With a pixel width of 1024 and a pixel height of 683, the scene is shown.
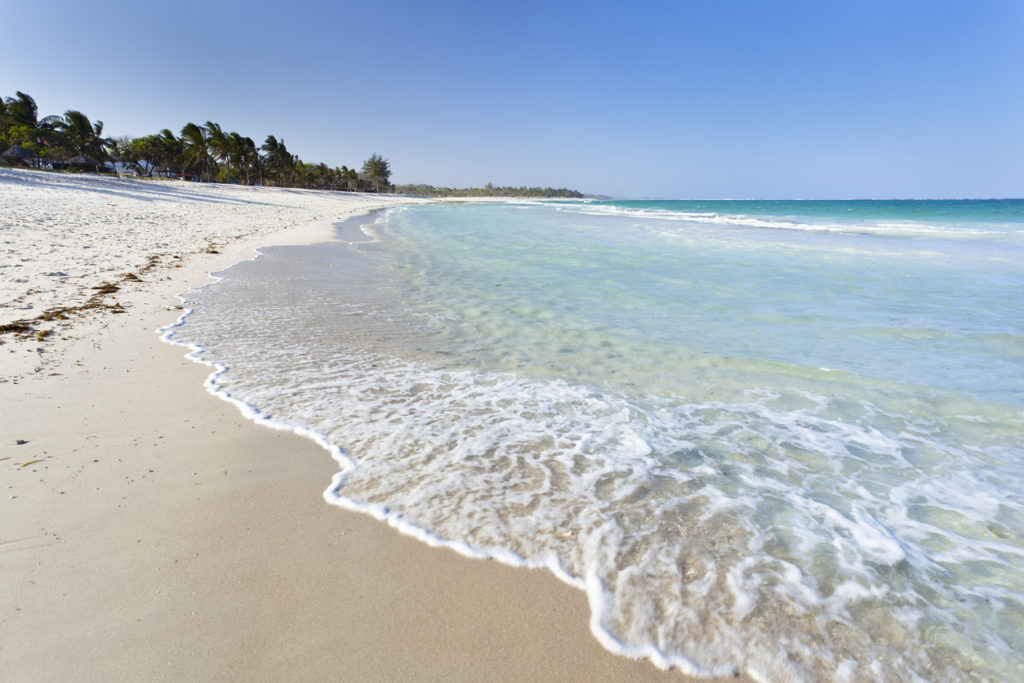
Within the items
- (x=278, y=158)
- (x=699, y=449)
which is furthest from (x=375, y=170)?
(x=699, y=449)

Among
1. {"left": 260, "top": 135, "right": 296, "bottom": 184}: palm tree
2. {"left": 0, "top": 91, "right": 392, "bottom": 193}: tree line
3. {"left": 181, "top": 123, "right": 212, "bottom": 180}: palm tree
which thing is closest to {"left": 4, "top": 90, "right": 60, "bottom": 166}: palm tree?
{"left": 0, "top": 91, "right": 392, "bottom": 193}: tree line

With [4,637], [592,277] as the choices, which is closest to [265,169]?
[592,277]

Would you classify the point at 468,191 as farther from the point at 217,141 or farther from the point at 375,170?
the point at 217,141

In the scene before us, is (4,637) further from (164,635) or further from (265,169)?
(265,169)

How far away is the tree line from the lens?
49969 millimetres

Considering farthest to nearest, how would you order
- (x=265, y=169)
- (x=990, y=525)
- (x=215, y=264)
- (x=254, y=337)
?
1. (x=265, y=169)
2. (x=215, y=264)
3. (x=254, y=337)
4. (x=990, y=525)

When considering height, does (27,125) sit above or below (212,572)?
above

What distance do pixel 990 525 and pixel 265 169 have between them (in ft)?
283

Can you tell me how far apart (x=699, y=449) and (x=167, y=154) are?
83062mm

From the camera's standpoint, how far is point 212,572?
2068 millimetres

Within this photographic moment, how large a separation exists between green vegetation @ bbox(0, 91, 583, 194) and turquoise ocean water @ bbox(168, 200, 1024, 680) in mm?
64787

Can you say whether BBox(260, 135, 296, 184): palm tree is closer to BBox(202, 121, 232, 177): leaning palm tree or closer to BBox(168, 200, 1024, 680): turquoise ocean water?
BBox(202, 121, 232, 177): leaning palm tree

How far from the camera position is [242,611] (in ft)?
6.17

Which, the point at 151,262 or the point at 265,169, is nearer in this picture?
the point at 151,262
